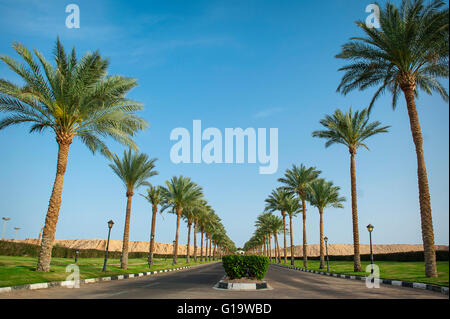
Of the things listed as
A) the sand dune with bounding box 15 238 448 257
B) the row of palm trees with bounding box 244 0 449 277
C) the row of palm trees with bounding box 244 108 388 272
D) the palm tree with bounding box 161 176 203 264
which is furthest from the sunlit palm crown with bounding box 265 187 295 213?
the sand dune with bounding box 15 238 448 257

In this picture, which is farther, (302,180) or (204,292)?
(302,180)

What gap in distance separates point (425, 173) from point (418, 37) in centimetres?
741

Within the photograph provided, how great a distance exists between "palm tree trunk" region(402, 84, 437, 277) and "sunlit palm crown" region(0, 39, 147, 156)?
16.3 metres

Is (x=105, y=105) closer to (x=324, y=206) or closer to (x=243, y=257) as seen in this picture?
(x=243, y=257)

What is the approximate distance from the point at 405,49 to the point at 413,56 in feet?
2.34

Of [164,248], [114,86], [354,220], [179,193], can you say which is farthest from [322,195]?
[164,248]

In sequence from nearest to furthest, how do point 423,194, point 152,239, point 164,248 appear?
point 423,194
point 152,239
point 164,248

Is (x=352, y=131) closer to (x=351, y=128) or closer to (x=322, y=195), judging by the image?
(x=351, y=128)

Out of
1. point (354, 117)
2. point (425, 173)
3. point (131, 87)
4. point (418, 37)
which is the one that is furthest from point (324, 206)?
point (131, 87)

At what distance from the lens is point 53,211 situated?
1672 centimetres

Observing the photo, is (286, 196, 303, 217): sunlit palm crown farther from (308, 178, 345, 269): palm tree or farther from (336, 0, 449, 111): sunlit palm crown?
(336, 0, 449, 111): sunlit palm crown

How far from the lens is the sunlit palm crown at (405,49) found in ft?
55.1
